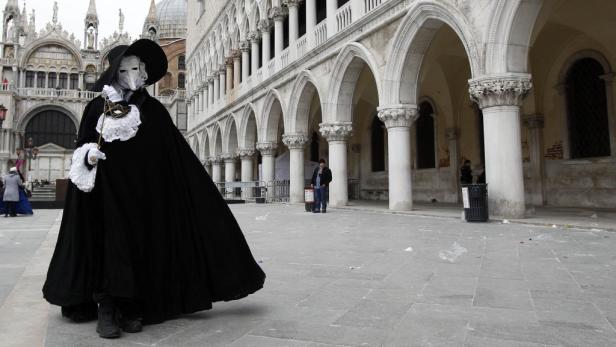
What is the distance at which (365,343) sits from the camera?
238cm

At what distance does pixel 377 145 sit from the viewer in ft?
72.5

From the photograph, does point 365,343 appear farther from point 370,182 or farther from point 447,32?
point 370,182

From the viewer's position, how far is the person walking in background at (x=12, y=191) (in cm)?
1252

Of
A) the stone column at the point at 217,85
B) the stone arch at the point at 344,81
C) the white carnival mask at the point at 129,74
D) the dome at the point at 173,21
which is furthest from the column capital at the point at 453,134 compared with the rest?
the dome at the point at 173,21

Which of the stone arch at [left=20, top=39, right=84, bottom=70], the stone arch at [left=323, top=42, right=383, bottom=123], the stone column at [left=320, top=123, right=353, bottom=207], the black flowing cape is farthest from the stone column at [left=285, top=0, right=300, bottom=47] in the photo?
the stone arch at [left=20, top=39, right=84, bottom=70]

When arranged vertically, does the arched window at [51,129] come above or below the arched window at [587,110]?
above

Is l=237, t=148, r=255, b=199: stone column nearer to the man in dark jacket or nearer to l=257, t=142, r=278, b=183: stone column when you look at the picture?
l=257, t=142, r=278, b=183: stone column

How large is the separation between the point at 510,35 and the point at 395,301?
7.63m

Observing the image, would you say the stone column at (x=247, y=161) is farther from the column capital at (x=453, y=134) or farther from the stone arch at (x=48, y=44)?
the stone arch at (x=48, y=44)

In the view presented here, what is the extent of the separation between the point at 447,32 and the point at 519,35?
453 cm

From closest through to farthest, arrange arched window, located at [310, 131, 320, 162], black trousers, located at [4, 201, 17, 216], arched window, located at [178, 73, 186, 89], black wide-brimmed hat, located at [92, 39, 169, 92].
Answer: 1. black wide-brimmed hat, located at [92, 39, 169, 92]
2. black trousers, located at [4, 201, 17, 216]
3. arched window, located at [310, 131, 320, 162]
4. arched window, located at [178, 73, 186, 89]

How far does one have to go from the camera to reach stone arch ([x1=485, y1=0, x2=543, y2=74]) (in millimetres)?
8766

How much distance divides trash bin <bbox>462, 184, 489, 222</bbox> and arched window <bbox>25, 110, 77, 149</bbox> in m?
44.3

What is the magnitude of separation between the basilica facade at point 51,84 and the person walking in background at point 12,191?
1122 inches
